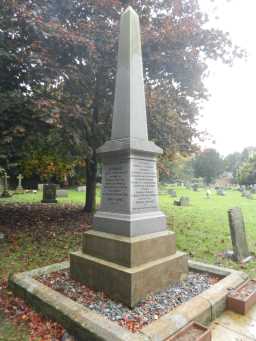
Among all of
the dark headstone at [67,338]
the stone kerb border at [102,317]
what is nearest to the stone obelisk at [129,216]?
the stone kerb border at [102,317]

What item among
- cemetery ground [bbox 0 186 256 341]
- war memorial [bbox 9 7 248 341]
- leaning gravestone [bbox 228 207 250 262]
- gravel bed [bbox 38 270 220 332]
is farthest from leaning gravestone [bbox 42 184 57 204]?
leaning gravestone [bbox 228 207 250 262]

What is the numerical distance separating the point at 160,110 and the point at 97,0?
3867 mm

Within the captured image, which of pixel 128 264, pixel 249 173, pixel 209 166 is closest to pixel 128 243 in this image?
pixel 128 264

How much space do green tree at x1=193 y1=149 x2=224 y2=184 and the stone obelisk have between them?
56.1m

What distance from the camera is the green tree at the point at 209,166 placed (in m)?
58.5

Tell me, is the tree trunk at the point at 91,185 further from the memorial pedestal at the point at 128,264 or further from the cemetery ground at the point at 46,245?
the memorial pedestal at the point at 128,264

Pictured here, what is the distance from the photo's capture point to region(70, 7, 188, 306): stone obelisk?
12.2 ft

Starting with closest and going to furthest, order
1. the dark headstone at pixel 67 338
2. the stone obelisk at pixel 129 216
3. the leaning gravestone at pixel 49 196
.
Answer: the dark headstone at pixel 67 338 < the stone obelisk at pixel 129 216 < the leaning gravestone at pixel 49 196

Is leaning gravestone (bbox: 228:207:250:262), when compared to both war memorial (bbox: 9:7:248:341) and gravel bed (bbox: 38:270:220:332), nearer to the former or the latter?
war memorial (bbox: 9:7:248:341)

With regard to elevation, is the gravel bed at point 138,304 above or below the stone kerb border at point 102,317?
below

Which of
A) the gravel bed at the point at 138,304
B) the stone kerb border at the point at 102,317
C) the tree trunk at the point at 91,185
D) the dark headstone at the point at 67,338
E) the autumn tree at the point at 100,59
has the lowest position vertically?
the dark headstone at the point at 67,338

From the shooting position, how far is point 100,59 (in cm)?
795

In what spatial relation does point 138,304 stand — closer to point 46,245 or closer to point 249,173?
point 46,245

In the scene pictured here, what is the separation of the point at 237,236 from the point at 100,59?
6.31m
